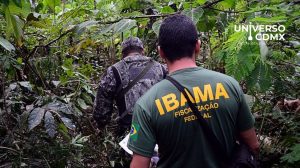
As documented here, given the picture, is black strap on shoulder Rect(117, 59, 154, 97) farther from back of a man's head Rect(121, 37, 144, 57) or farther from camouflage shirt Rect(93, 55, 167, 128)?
back of a man's head Rect(121, 37, 144, 57)

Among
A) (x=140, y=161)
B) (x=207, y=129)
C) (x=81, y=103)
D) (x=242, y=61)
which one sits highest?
(x=242, y=61)

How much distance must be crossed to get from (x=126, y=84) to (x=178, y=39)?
177 cm

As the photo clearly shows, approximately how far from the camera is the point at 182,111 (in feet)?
5.80

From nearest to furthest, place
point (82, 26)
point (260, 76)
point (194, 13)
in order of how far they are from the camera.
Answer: point (260, 76) < point (194, 13) < point (82, 26)

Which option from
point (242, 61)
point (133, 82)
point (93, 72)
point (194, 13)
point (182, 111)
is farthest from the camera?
point (93, 72)

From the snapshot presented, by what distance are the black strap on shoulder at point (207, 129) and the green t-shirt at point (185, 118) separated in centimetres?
2

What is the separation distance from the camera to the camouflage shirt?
11.6 feet

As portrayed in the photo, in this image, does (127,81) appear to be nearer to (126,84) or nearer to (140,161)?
(126,84)

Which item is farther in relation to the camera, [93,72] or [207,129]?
[93,72]

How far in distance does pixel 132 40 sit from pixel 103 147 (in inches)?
45.3

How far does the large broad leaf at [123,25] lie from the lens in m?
2.30

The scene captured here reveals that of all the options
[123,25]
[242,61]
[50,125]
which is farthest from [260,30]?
[50,125]

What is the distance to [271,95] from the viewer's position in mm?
3758

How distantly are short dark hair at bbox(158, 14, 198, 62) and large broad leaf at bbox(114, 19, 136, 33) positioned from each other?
487 mm
